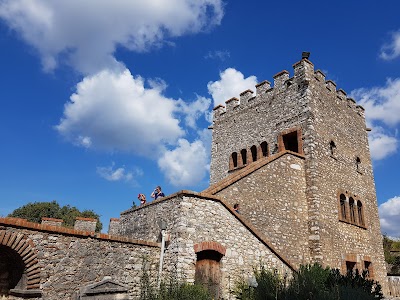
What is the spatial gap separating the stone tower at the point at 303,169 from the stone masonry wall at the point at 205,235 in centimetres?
196

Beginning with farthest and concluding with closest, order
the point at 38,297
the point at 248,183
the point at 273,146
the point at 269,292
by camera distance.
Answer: the point at 273,146, the point at 248,183, the point at 269,292, the point at 38,297

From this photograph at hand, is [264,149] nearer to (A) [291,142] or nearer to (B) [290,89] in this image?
(A) [291,142]

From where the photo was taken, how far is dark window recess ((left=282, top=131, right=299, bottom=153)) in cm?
1705

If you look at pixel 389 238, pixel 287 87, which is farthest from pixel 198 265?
pixel 389 238

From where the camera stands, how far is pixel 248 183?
13.2 metres

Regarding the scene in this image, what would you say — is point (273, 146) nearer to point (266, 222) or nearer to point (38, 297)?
point (266, 222)

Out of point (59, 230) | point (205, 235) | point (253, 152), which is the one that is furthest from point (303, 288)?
point (253, 152)

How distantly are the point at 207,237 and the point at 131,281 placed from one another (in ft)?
7.86

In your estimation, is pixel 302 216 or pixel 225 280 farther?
pixel 302 216

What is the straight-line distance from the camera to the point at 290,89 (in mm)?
A: 17438

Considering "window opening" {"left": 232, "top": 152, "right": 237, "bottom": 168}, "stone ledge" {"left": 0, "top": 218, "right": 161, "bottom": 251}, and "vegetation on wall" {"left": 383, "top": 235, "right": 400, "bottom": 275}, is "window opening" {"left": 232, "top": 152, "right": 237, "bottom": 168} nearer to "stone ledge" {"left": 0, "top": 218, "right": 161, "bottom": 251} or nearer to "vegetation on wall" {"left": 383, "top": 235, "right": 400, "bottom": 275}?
"stone ledge" {"left": 0, "top": 218, "right": 161, "bottom": 251}

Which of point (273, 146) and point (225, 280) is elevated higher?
point (273, 146)

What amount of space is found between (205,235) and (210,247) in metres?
0.36

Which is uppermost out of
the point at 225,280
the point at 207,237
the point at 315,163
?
the point at 315,163
